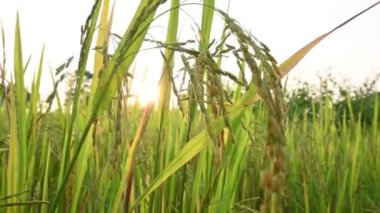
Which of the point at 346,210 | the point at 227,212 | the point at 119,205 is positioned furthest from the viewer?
the point at 346,210

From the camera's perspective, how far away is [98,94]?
753 mm

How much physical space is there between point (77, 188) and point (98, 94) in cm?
38

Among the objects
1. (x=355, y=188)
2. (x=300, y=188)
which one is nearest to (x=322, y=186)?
(x=355, y=188)

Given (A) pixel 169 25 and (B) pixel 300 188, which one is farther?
(B) pixel 300 188

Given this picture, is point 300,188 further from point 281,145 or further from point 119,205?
point 281,145

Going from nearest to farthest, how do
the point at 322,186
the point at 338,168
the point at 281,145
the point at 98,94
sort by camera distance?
1. the point at 281,145
2. the point at 98,94
3. the point at 322,186
4. the point at 338,168

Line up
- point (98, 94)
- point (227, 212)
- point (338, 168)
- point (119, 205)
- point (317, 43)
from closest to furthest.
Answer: point (98, 94) < point (317, 43) < point (119, 205) < point (227, 212) < point (338, 168)

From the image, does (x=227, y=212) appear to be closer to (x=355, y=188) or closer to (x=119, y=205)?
(x=119, y=205)

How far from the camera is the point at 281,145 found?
1.38 feet

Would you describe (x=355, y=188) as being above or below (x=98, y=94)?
below

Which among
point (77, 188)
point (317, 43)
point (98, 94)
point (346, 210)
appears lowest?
point (346, 210)

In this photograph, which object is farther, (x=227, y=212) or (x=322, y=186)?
(x=322, y=186)

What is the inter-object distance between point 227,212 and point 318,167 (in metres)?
0.94

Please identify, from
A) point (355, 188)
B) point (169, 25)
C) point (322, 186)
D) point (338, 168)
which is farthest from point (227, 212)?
point (338, 168)
